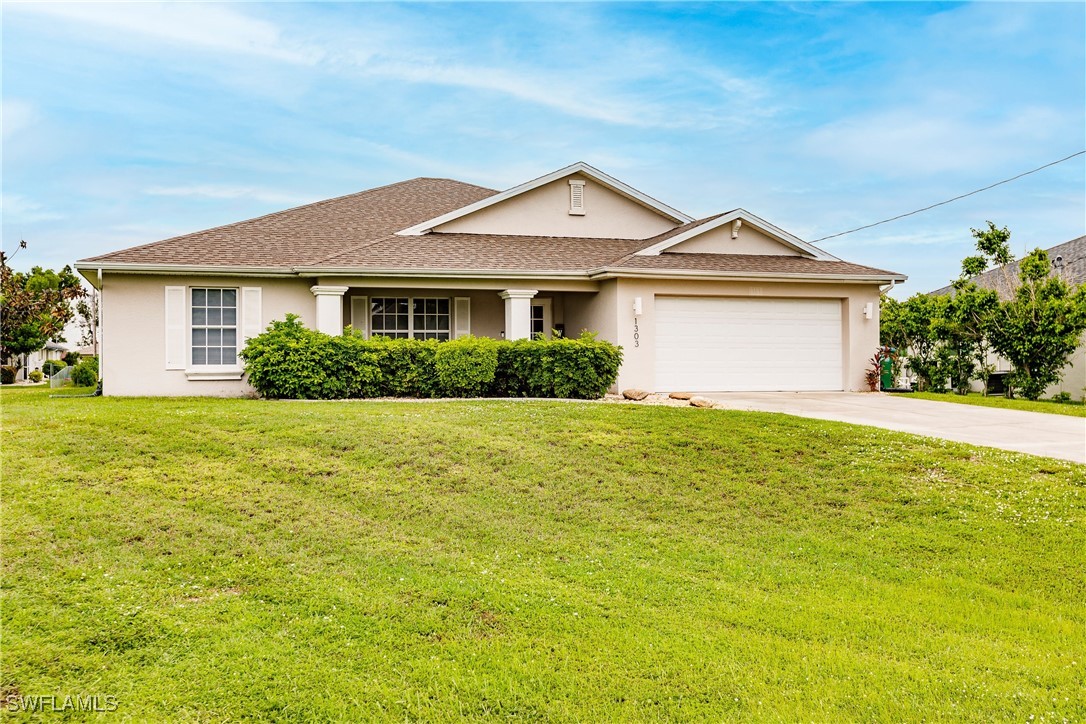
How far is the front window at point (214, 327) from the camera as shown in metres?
16.4

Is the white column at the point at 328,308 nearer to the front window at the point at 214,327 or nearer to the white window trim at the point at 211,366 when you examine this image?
the white window trim at the point at 211,366

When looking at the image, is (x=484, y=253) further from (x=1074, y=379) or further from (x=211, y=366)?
(x=1074, y=379)

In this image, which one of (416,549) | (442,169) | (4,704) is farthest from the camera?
(442,169)

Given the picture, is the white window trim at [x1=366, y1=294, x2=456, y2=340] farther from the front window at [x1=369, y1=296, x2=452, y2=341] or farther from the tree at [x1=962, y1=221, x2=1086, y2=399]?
the tree at [x1=962, y1=221, x2=1086, y2=399]

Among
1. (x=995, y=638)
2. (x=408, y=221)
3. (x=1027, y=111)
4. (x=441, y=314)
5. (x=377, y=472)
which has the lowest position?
(x=995, y=638)

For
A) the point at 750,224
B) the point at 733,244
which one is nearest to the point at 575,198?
the point at 733,244

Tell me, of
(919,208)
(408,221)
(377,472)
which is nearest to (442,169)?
(408,221)

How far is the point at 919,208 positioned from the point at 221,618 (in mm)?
27252

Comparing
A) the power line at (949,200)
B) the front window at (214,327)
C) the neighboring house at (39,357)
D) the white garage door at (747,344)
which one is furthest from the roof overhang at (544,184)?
the neighboring house at (39,357)

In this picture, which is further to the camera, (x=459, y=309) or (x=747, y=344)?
(x=459, y=309)

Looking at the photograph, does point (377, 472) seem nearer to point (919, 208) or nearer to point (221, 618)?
point (221, 618)

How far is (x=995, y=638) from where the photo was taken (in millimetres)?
5289

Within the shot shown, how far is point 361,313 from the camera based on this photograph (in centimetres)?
1828
